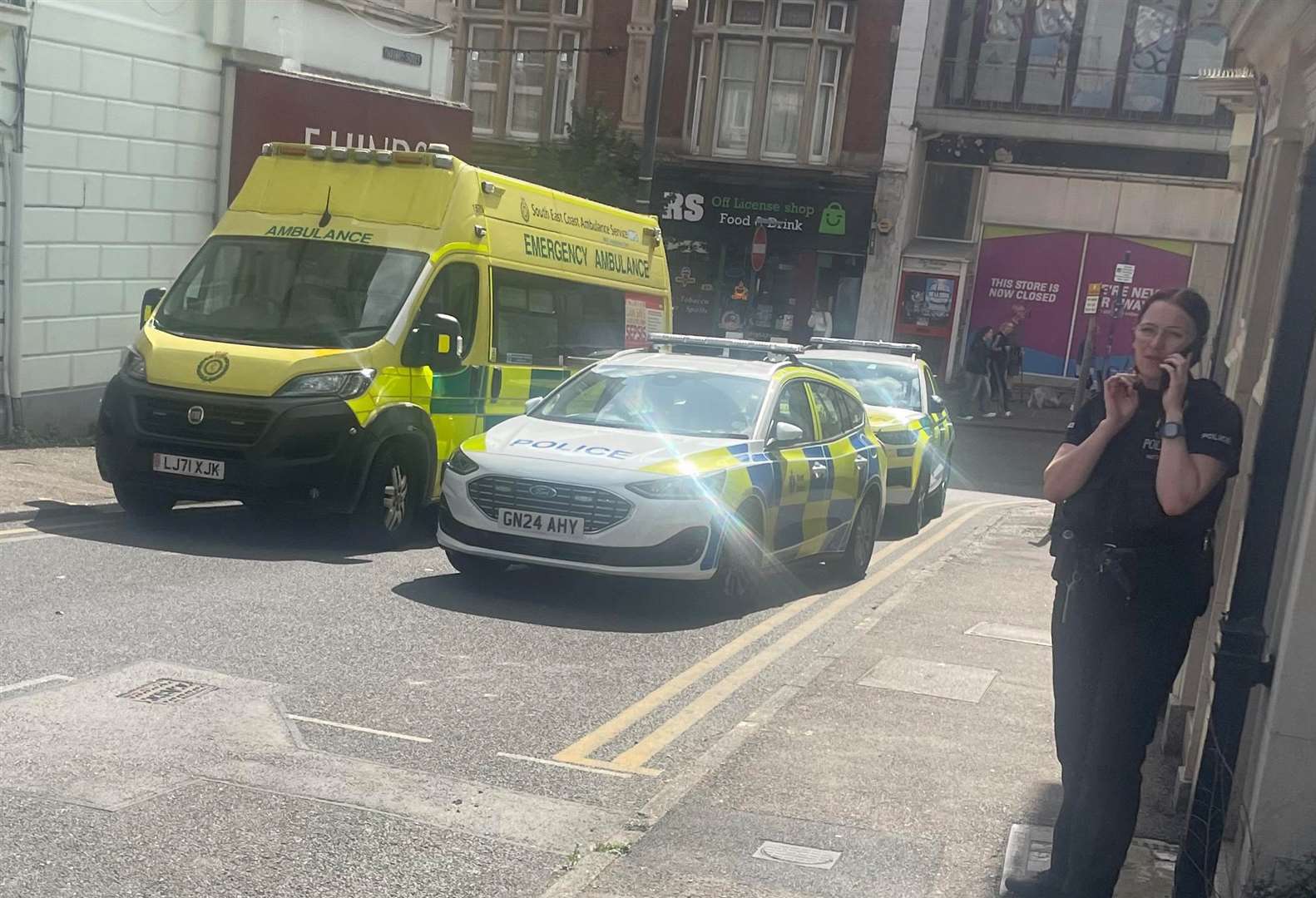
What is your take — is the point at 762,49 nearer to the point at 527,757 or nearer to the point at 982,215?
the point at 982,215

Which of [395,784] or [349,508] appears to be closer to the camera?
[395,784]

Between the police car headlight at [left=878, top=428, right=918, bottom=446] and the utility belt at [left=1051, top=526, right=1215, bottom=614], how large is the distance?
1022 centimetres

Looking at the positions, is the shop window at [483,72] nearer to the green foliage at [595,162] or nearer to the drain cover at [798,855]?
the green foliage at [595,162]

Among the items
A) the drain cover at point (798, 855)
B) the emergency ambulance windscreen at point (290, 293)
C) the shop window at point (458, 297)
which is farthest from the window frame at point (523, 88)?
the drain cover at point (798, 855)

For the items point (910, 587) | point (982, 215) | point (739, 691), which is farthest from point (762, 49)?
point (739, 691)

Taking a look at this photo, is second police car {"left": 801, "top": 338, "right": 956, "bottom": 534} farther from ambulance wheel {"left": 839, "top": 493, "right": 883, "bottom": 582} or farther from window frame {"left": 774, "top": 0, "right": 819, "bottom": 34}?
window frame {"left": 774, "top": 0, "right": 819, "bottom": 34}

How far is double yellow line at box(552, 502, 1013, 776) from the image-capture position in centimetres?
663

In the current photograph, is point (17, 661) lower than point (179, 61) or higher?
lower

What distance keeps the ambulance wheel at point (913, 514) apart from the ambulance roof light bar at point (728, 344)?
12.0 ft

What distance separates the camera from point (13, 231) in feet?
49.7

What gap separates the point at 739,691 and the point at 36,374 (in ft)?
33.3

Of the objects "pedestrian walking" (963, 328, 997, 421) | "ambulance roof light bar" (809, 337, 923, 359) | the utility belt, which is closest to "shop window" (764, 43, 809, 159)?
"pedestrian walking" (963, 328, 997, 421)

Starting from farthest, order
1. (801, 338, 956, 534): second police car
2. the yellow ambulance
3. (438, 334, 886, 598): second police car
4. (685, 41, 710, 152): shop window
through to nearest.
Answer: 1. (685, 41, 710, 152): shop window
2. (801, 338, 956, 534): second police car
3. the yellow ambulance
4. (438, 334, 886, 598): second police car

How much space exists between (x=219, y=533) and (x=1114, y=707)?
8.14 metres
